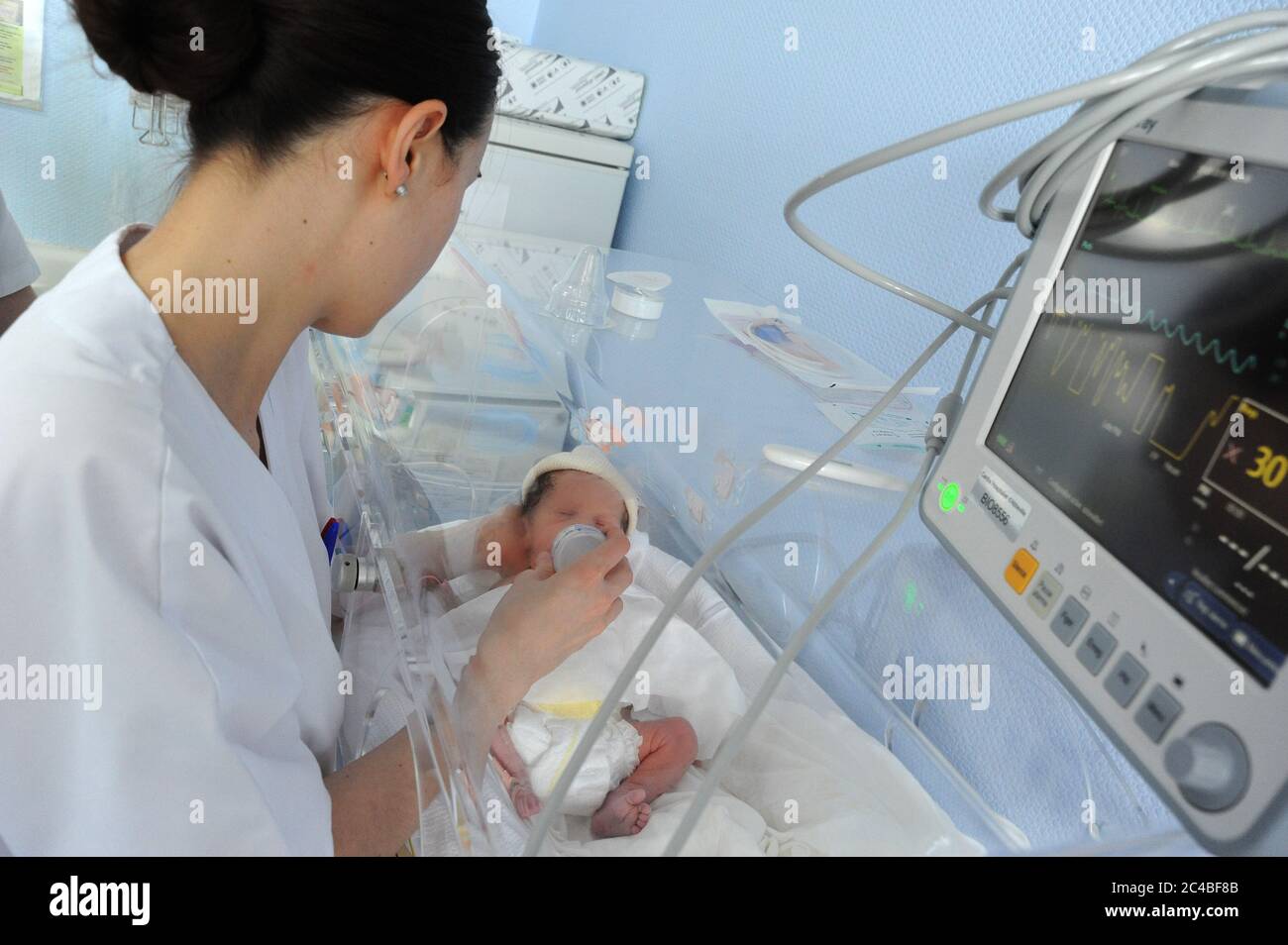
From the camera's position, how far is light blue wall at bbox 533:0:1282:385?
1.42 meters

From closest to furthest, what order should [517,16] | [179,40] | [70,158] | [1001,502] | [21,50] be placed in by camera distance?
[1001,502]
[179,40]
[21,50]
[70,158]
[517,16]

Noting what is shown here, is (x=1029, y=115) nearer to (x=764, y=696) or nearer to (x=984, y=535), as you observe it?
(x=984, y=535)

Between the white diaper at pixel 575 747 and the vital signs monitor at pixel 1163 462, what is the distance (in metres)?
0.37

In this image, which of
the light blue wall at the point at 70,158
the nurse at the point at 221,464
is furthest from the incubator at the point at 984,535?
the light blue wall at the point at 70,158

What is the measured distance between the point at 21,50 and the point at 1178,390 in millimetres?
3143

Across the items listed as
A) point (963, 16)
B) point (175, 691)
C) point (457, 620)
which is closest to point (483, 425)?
point (457, 620)

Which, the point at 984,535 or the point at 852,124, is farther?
the point at 852,124

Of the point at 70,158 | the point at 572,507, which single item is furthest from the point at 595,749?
the point at 70,158

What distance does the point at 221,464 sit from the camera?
0.87 m

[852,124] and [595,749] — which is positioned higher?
[852,124]

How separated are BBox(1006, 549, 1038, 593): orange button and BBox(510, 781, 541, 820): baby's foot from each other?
419 millimetres

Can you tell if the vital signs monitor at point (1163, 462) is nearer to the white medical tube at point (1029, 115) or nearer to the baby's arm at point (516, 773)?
the white medical tube at point (1029, 115)

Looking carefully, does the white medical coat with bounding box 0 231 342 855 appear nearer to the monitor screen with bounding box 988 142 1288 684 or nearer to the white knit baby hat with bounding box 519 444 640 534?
the white knit baby hat with bounding box 519 444 640 534

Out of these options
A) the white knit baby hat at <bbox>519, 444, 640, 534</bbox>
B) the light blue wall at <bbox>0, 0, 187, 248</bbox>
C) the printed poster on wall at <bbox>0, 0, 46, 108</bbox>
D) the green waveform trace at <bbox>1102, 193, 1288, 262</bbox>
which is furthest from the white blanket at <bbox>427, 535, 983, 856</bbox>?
the printed poster on wall at <bbox>0, 0, 46, 108</bbox>
